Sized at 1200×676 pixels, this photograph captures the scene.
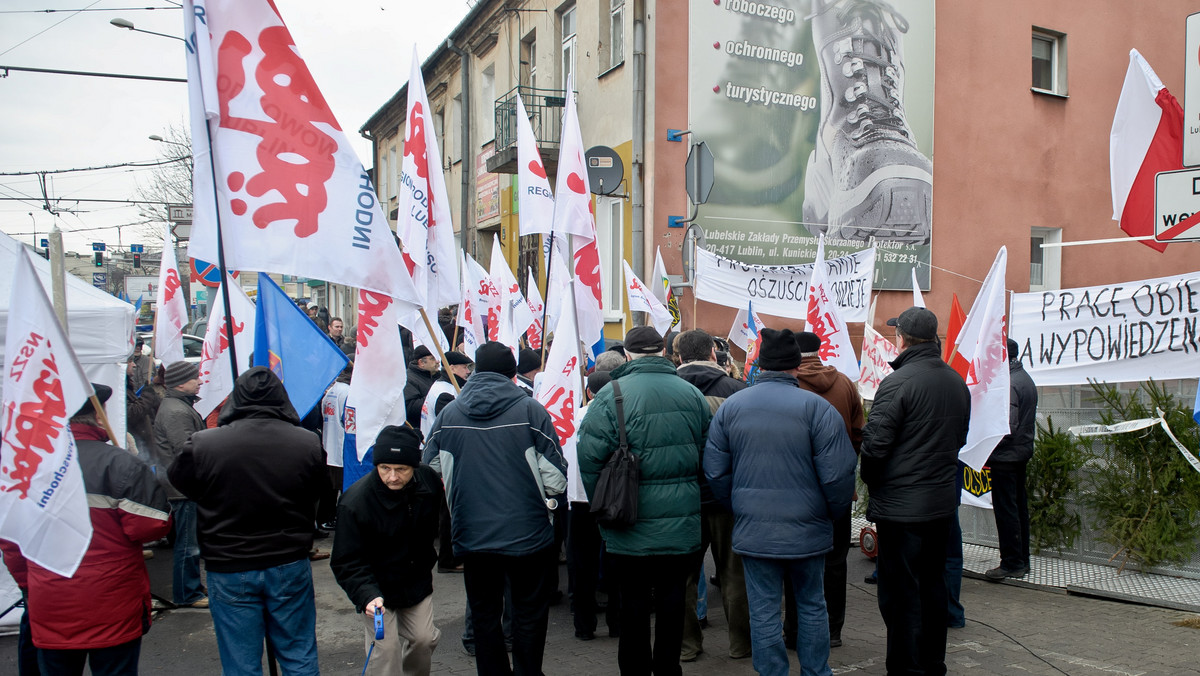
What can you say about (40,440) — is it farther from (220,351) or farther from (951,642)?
(951,642)

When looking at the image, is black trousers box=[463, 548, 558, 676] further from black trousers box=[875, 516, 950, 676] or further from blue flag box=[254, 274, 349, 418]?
black trousers box=[875, 516, 950, 676]

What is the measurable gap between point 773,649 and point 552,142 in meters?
12.1

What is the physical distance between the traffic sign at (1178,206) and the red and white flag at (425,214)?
4.22 m

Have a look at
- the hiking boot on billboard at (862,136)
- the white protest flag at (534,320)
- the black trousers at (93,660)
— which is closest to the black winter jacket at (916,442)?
the black trousers at (93,660)

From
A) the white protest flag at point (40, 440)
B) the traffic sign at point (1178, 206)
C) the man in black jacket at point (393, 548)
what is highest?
the traffic sign at point (1178, 206)

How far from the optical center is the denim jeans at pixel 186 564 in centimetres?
648

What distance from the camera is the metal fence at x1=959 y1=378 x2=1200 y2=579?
6648 millimetres

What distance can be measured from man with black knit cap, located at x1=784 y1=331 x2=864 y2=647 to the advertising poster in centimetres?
775

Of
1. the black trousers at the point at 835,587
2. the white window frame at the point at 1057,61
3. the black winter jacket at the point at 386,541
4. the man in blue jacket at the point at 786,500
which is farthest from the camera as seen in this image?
the white window frame at the point at 1057,61

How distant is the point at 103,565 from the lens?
12.2 ft

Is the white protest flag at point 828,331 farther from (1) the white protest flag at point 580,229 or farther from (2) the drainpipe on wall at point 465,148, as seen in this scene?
(2) the drainpipe on wall at point 465,148

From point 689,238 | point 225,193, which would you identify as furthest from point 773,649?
point 689,238

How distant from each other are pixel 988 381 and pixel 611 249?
30.2 feet

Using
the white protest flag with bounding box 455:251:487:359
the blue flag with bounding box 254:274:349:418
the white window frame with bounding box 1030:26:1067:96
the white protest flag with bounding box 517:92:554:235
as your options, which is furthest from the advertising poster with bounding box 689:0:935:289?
the blue flag with bounding box 254:274:349:418
